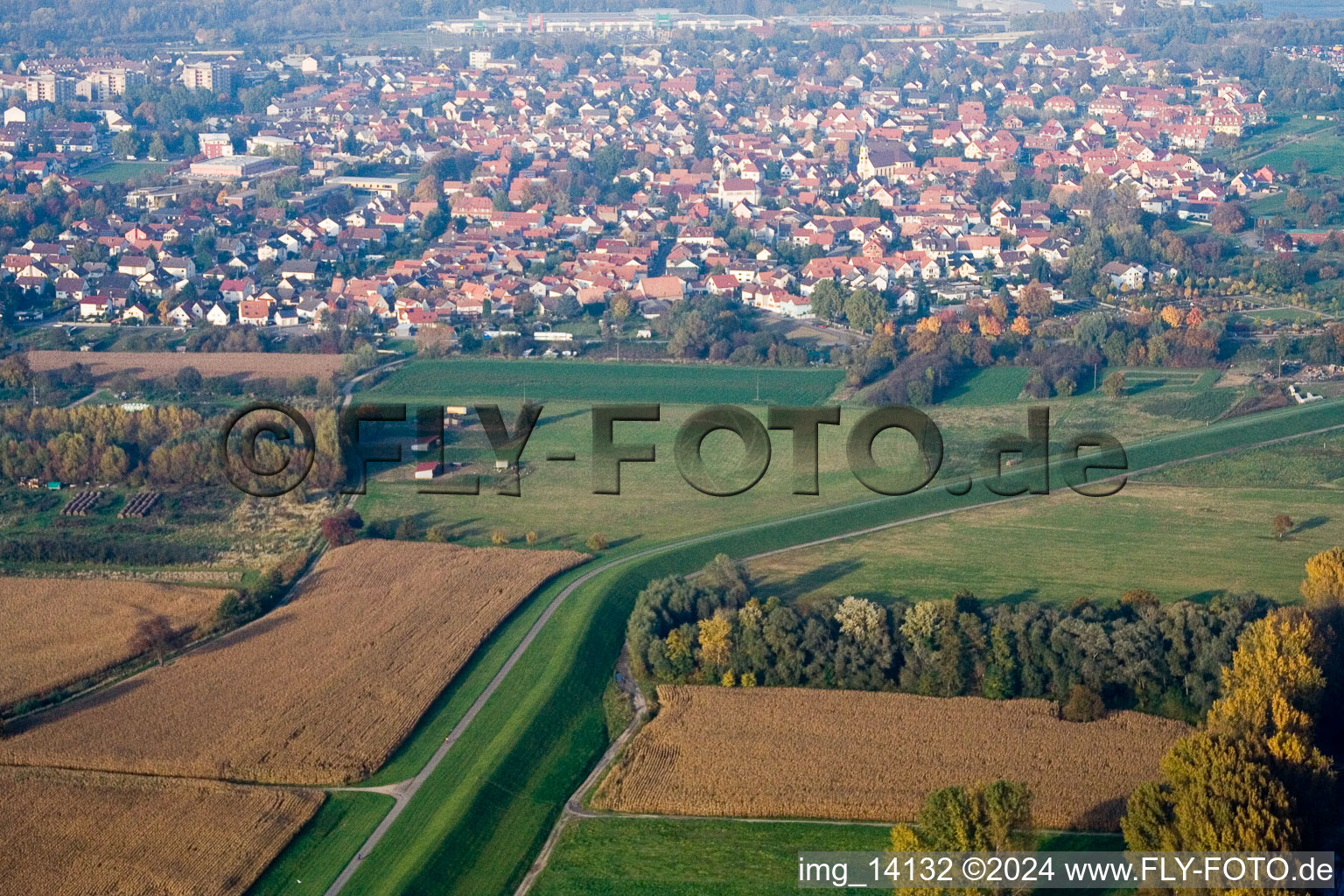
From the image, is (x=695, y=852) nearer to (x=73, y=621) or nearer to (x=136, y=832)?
(x=136, y=832)

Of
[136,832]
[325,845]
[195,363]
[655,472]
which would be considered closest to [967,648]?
[325,845]

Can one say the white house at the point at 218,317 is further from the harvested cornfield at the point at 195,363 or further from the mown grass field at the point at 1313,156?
the mown grass field at the point at 1313,156

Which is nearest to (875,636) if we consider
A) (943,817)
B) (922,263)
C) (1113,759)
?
(1113,759)

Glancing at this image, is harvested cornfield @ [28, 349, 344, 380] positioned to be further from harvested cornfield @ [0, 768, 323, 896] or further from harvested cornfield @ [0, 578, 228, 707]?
harvested cornfield @ [0, 768, 323, 896]

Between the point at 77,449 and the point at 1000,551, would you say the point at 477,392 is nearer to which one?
the point at 77,449

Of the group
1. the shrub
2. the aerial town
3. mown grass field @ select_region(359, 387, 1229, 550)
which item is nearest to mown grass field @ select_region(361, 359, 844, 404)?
the aerial town

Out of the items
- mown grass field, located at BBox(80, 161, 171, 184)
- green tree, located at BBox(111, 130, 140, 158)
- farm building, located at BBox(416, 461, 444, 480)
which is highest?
green tree, located at BBox(111, 130, 140, 158)

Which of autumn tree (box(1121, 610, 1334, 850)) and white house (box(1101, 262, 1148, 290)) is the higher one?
white house (box(1101, 262, 1148, 290))
